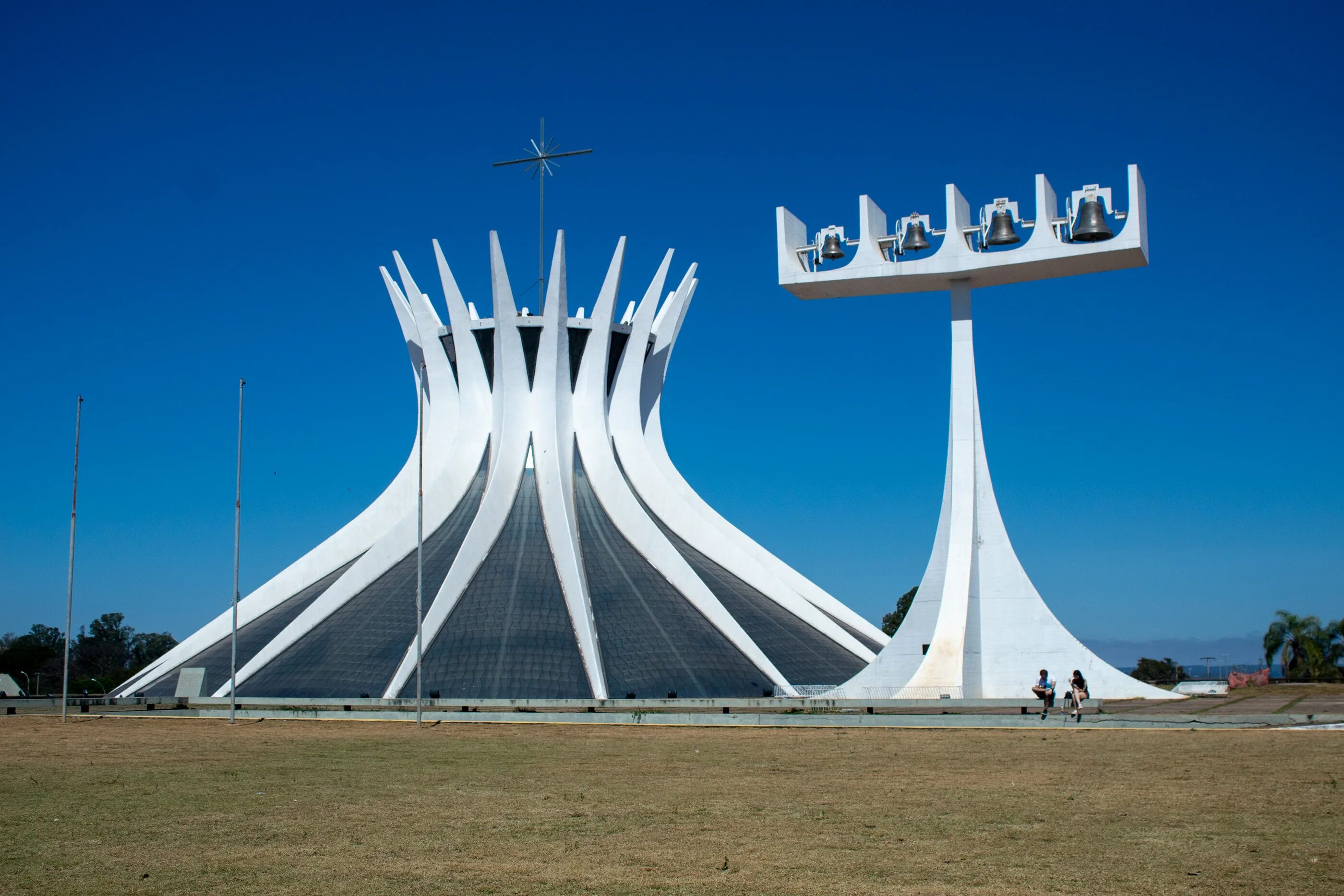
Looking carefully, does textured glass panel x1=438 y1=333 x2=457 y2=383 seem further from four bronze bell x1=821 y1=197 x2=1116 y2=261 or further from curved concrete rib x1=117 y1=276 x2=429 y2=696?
four bronze bell x1=821 y1=197 x2=1116 y2=261

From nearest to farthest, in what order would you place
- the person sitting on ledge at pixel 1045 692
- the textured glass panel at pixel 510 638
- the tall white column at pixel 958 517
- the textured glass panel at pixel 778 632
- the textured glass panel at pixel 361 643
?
the person sitting on ledge at pixel 1045 692 → the tall white column at pixel 958 517 → the textured glass panel at pixel 510 638 → the textured glass panel at pixel 361 643 → the textured glass panel at pixel 778 632

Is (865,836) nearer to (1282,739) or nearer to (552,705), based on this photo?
(1282,739)

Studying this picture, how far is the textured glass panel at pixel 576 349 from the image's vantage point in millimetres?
38156

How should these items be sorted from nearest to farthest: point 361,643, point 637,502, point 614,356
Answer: point 361,643
point 637,502
point 614,356

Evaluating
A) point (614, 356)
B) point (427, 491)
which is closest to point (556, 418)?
point (614, 356)

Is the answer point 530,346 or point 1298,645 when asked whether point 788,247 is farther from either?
point 1298,645

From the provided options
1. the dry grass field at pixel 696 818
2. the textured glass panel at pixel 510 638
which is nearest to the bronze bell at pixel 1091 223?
the dry grass field at pixel 696 818

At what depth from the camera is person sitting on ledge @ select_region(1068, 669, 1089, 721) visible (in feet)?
66.5

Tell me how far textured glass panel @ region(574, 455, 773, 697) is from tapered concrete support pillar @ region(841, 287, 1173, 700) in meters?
5.43

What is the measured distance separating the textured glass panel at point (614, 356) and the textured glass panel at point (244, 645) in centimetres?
898

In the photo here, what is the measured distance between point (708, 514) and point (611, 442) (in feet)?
11.6

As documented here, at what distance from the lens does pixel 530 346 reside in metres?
37.9

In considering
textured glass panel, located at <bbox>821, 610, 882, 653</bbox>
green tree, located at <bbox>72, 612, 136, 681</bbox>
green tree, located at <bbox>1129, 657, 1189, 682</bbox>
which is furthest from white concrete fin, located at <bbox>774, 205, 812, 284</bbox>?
green tree, located at <bbox>72, 612, 136, 681</bbox>

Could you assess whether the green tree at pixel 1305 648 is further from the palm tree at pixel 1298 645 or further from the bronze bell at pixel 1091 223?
the bronze bell at pixel 1091 223
